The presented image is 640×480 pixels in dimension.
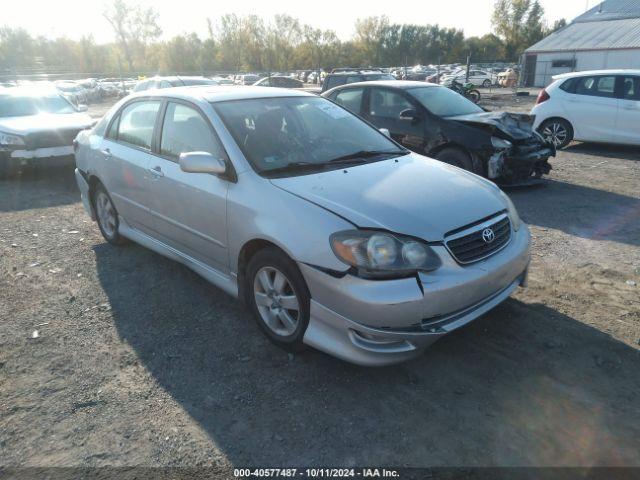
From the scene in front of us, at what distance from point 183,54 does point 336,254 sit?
66.2 meters

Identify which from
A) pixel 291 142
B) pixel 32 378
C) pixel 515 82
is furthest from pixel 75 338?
pixel 515 82

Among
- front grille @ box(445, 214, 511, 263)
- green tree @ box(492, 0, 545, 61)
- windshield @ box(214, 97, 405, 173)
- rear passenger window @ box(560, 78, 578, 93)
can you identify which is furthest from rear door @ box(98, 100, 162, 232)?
green tree @ box(492, 0, 545, 61)

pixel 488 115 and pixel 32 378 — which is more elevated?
pixel 488 115

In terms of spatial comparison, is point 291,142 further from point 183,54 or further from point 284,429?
point 183,54

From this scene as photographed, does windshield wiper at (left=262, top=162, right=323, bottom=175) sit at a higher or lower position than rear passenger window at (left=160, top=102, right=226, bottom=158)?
lower

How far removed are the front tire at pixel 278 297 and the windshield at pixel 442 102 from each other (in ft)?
16.2

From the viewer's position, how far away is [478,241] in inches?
115

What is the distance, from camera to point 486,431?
8.22 ft

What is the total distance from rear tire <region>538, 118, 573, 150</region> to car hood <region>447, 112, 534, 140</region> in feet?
11.0

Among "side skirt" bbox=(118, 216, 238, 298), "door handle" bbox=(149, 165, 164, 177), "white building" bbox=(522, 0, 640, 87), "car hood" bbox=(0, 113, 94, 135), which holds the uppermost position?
"white building" bbox=(522, 0, 640, 87)

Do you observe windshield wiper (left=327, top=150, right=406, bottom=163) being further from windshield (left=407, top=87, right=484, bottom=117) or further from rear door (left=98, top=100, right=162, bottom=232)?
windshield (left=407, top=87, right=484, bottom=117)

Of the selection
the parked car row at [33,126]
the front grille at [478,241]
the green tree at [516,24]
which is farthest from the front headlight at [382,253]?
the green tree at [516,24]

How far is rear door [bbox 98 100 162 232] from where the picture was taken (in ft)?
13.9

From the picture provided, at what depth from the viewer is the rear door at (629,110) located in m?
9.28
